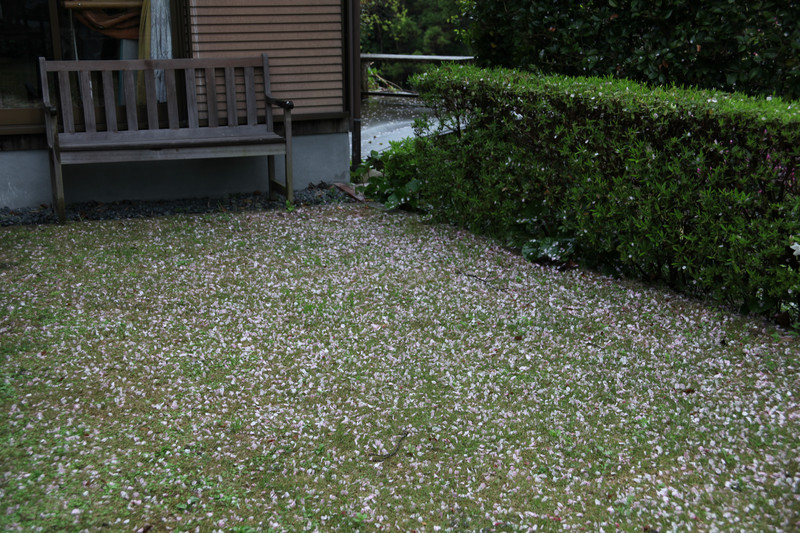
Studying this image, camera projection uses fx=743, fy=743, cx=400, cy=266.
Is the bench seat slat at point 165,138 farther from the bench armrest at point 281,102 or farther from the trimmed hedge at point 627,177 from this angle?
the trimmed hedge at point 627,177

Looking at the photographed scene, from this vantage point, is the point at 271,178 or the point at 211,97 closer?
the point at 211,97

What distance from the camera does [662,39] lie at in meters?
5.41

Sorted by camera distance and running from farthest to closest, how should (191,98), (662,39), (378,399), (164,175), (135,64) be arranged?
(164,175)
(191,98)
(135,64)
(662,39)
(378,399)

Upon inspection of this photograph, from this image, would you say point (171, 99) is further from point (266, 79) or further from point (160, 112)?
point (266, 79)

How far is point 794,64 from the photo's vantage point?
4.78m

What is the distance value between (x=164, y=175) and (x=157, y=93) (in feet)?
2.46

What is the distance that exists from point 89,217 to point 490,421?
4506 mm

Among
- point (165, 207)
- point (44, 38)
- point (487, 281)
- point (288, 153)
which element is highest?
point (44, 38)

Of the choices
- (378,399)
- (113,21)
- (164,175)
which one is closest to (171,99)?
(164,175)

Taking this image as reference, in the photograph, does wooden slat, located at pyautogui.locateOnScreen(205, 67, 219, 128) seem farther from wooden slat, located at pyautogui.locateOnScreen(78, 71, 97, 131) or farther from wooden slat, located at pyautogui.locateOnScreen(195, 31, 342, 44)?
wooden slat, located at pyautogui.locateOnScreen(78, 71, 97, 131)

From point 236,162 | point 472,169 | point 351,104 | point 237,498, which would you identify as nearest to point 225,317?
point 237,498

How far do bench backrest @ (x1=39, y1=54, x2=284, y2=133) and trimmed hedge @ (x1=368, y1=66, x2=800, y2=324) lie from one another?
1712mm

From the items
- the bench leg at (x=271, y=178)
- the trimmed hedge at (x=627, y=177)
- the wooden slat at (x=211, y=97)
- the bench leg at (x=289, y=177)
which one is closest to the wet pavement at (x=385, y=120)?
the bench leg at (x=271, y=178)

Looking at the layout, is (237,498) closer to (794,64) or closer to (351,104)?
(794,64)
